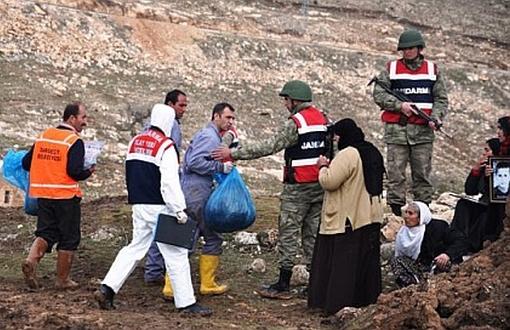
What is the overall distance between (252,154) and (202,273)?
119 cm

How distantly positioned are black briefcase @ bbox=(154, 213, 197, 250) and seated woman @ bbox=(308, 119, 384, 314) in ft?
3.81

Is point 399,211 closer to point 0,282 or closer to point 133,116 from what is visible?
point 0,282

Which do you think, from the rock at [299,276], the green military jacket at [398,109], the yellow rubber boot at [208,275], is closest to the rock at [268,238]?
the rock at [299,276]

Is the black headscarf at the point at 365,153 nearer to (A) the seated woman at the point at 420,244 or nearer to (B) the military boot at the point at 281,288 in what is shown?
(A) the seated woman at the point at 420,244

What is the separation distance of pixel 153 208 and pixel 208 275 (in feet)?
3.96

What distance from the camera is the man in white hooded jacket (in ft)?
25.0

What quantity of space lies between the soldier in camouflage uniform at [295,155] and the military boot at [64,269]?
1.66 meters

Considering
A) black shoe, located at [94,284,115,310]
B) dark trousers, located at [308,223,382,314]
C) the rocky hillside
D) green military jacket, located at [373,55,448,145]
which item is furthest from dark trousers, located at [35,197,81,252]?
the rocky hillside

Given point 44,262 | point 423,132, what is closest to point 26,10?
point 44,262

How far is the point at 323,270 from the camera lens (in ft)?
26.0

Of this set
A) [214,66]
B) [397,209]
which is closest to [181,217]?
[397,209]

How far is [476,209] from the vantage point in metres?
8.89

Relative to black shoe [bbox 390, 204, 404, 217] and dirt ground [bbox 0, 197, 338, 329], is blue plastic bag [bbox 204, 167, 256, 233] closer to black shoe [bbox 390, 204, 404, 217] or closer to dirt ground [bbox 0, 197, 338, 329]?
dirt ground [bbox 0, 197, 338, 329]

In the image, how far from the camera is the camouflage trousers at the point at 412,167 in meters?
9.59
